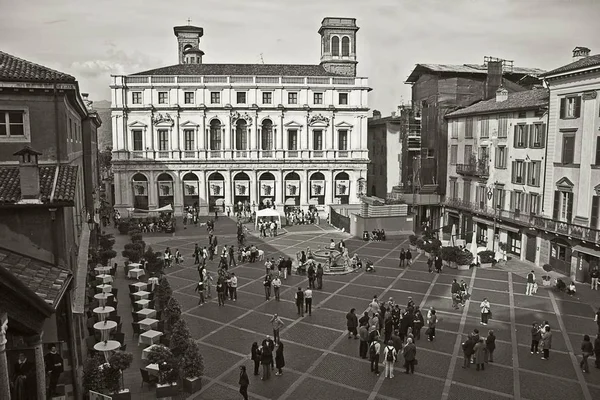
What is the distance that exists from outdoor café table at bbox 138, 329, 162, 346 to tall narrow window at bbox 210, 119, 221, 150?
4250 cm

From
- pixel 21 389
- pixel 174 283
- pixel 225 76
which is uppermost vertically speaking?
pixel 225 76

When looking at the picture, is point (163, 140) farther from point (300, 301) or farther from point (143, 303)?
point (300, 301)

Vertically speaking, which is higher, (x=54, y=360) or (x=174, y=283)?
(x=54, y=360)

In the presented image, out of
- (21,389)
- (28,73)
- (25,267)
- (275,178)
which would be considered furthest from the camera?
(275,178)

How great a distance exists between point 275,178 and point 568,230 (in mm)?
34901

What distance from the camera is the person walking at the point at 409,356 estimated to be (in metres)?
18.1

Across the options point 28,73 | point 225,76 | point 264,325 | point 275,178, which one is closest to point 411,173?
point 275,178

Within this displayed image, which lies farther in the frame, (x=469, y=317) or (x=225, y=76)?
(x=225, y=76)

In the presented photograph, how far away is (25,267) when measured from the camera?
13.7 metres

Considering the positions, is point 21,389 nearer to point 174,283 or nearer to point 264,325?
point 264,325

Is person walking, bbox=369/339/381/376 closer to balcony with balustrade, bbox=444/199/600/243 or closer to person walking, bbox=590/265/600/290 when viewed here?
person walking, bbox=590/265/600/290

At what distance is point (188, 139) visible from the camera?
6016 cm

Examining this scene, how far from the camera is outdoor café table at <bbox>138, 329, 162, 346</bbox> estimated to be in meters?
19.6

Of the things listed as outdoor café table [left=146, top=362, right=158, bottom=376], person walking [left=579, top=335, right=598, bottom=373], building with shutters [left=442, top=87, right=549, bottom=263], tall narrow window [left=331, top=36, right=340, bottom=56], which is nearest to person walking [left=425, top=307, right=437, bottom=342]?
person walking [left=579, top=335, right=598, bottom=373]
